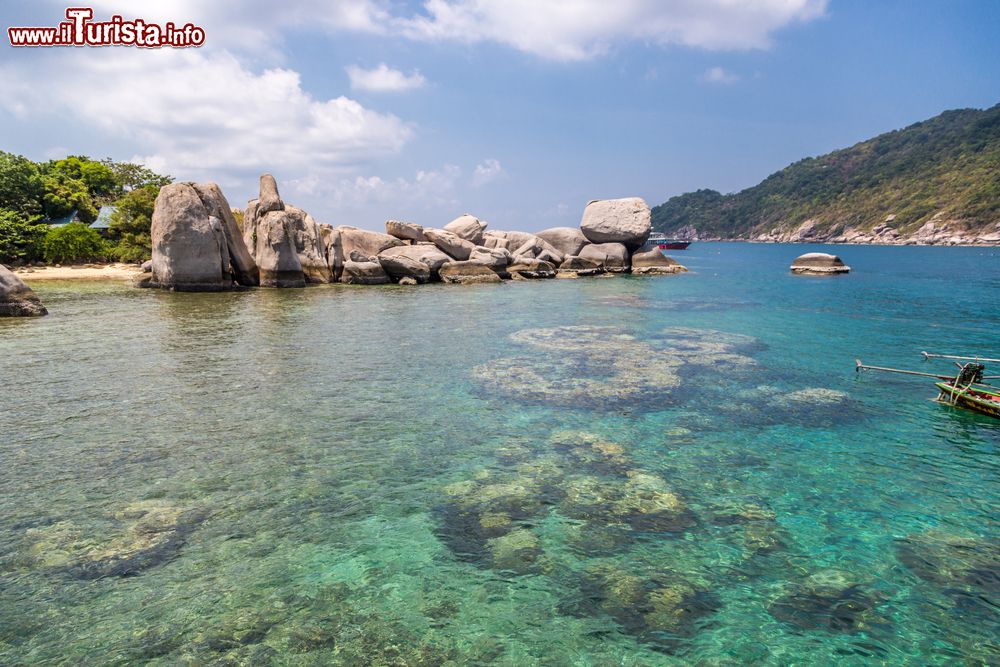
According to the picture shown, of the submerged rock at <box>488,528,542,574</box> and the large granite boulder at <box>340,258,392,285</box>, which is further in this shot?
the large granite boulder at <box>340,258,392,285</box>

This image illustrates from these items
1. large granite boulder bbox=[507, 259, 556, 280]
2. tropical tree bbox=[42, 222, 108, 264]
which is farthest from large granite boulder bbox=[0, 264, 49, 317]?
Result: large granite boulder bbox=[507, 259, 556, 280]

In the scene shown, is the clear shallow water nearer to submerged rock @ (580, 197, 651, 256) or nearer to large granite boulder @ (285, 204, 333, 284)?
large granite boulder @ (285, 204, 333, 284)

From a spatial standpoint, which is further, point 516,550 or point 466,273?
point 466,273

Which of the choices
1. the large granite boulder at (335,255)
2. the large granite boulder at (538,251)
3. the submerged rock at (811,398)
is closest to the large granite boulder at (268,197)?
the large granite boulder at (335,255)

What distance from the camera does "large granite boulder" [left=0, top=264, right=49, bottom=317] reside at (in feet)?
71.3

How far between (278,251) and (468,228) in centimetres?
1793

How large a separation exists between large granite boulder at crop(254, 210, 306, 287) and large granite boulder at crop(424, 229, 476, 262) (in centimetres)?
1185

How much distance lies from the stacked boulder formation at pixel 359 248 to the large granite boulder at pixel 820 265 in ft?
41.8

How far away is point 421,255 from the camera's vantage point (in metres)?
42.3

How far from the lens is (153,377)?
44.4 feet

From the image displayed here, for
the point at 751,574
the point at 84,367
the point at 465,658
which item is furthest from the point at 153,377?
the point at 751,574

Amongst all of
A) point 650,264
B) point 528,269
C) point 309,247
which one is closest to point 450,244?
point 528,269

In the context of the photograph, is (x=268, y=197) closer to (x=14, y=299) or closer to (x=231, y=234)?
(x=231, y=234)

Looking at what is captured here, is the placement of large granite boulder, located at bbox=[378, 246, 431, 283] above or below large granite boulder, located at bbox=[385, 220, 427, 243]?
below
